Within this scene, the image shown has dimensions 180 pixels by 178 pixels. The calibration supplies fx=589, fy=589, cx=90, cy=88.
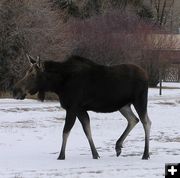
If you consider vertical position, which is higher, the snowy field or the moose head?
the moose head

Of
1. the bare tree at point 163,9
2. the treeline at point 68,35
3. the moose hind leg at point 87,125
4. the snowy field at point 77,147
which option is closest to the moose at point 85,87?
the moose hind leg at point 87,125

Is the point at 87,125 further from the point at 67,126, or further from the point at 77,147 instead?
the point at 77,147

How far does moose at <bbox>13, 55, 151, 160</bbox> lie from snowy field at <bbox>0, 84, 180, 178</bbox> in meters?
0.55

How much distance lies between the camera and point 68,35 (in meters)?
34.2

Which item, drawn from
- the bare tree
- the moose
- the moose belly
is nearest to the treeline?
the moose

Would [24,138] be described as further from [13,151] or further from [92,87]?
[92,87]

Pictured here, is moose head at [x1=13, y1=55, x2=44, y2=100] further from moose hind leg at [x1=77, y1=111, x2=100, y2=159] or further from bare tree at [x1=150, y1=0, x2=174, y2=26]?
bare tree at [x1=150, y1=0, x2=174, y2=26]

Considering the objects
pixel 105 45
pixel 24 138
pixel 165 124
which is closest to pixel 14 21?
pixel 105 45

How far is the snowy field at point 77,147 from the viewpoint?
9.80m

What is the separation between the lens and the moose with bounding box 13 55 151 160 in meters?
11.4

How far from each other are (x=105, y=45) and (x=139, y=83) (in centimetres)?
2405

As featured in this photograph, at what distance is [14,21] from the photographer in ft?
103

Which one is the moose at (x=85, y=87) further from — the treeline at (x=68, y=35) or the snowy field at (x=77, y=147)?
the treeline at (x=68, y=35)

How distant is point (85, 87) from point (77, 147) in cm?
217
